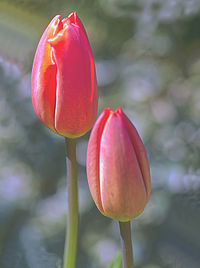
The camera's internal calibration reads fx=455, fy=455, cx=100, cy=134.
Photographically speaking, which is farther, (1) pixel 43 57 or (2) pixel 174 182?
(2) pixel 174 182

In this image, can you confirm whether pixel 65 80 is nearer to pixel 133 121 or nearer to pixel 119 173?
pixel 119 173

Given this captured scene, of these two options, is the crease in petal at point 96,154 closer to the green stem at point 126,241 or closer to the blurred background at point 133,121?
the green stem at point 126,241

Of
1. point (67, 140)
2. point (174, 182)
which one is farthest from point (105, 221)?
point (67, 140)

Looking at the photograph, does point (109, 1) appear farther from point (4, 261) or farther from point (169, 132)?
point (4, 261)

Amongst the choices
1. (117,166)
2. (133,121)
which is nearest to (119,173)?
(117,166)

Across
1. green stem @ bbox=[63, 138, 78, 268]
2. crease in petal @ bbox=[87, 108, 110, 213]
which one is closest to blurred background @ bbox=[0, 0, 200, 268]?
green stem @ bbox=[63, 138, 78, 268]

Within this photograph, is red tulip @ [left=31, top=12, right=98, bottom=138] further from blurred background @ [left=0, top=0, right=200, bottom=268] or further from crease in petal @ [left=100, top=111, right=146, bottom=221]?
blurred background @ [left=0, top=0, right=200, bottom=268]

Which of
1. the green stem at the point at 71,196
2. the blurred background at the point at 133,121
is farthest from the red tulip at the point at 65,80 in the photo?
the blurred background at the point at 133,121
